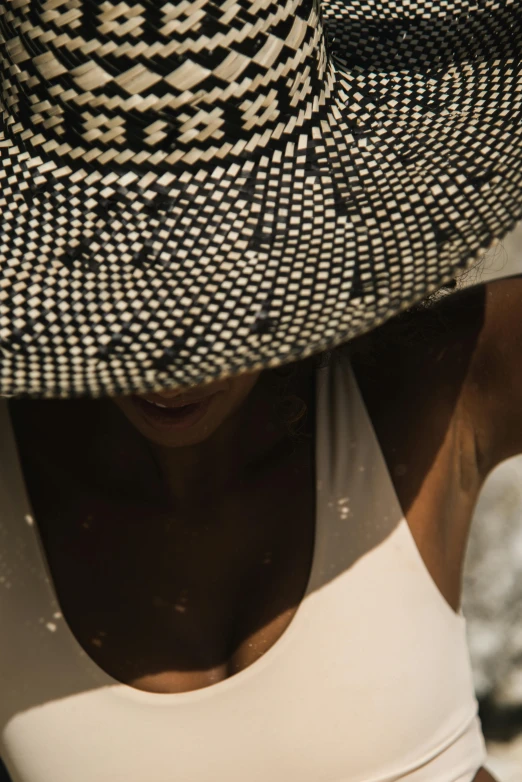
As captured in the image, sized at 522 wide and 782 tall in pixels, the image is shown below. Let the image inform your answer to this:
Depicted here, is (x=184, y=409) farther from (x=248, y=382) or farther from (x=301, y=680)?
(x=301, y=680)

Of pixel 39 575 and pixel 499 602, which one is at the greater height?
pixel 39 575

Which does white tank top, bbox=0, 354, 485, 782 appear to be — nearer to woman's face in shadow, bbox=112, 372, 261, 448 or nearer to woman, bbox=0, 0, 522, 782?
woman, bbox=0, 0, 522, 782

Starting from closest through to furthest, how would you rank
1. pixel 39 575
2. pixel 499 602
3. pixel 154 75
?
pixel 154 75 → pixel 39 575 → pixel 499 602

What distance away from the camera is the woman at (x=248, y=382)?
0.65m

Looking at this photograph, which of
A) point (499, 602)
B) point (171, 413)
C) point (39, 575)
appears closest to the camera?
point (171, 413)

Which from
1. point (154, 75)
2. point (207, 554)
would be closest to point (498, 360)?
point (207, 554)

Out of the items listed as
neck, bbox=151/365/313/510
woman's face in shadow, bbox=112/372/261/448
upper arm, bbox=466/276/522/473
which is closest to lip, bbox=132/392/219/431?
woman's face in shadow, bbox=112/372/261/448

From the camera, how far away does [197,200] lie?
69 centimetres

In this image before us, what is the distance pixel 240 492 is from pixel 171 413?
0.20 meters

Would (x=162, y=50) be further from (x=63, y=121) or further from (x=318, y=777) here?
(x=318, y=777)

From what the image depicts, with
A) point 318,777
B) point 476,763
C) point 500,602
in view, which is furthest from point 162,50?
point 500,602

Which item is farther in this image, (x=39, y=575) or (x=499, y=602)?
(x=499, y=602)

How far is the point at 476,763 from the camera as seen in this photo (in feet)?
3.39

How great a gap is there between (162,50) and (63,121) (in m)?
0.10
